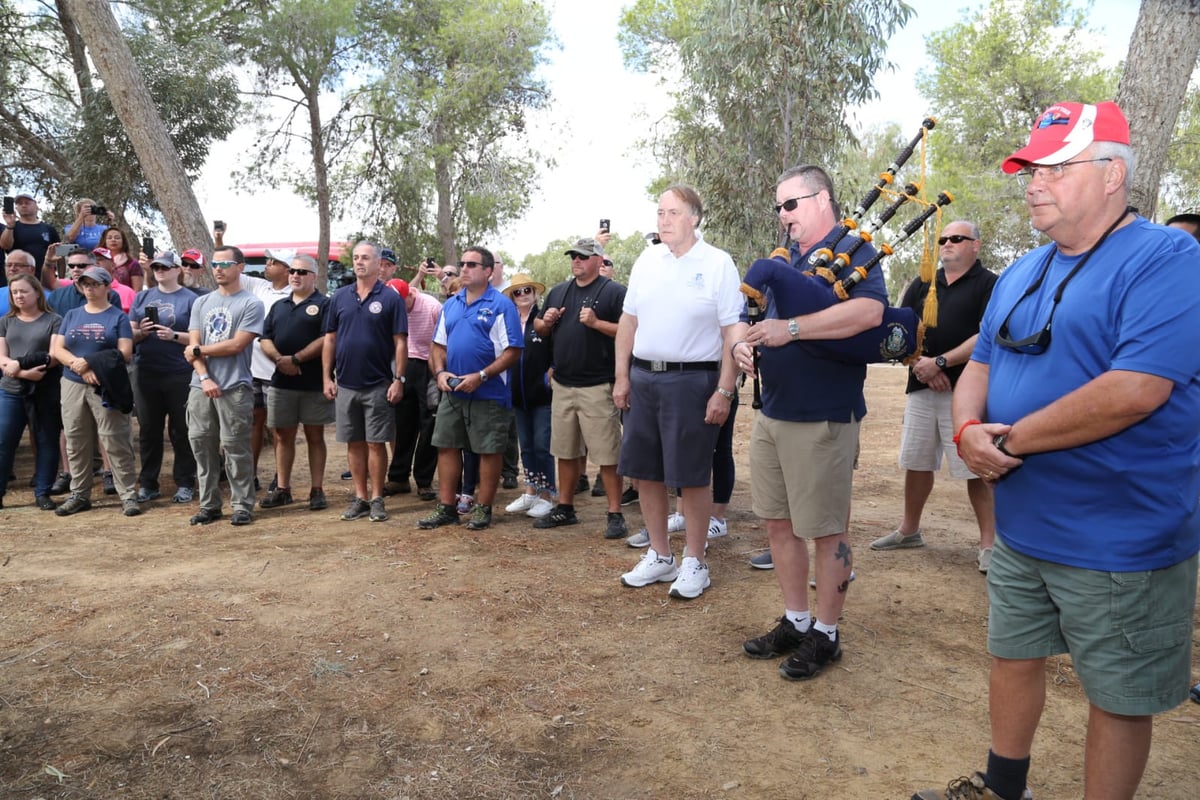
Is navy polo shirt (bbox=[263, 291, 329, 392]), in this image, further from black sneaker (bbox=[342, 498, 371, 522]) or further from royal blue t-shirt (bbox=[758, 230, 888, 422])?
royal blue t-shirt (bbox=[758, 230, 888, 422])

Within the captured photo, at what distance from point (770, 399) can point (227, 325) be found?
4719 millimetres

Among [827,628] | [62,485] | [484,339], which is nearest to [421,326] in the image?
[484,339]

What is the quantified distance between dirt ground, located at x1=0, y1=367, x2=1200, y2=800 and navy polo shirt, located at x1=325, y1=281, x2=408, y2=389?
1.40m

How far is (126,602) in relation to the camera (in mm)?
4785

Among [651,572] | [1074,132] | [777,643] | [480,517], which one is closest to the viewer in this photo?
[1074,132]

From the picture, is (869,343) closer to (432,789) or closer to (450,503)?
(432,789)

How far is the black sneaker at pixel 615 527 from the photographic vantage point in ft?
20.3

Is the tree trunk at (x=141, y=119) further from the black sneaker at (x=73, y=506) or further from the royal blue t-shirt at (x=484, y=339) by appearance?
the royal blue t-shirt at (x=484, y=339)

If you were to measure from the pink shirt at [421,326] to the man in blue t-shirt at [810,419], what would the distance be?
182 inches

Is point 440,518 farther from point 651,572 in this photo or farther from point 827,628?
point 827,628

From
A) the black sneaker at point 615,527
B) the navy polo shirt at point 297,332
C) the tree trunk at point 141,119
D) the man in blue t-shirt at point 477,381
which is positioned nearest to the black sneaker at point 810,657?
the black sneaker at point 615,527

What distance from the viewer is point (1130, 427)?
219 centimetres

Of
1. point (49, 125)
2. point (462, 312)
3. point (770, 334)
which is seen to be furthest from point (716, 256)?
point (49, 125)

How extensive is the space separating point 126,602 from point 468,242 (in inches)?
906
